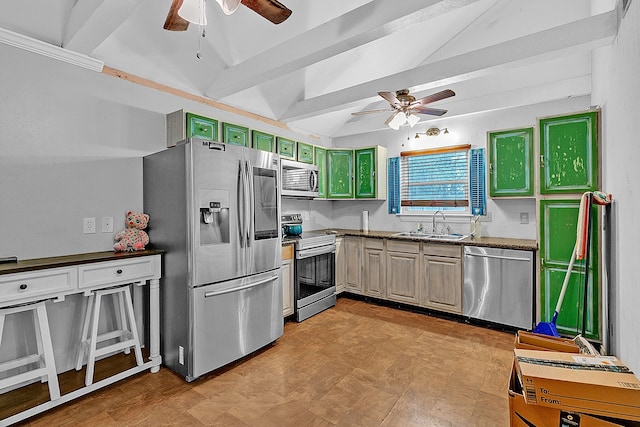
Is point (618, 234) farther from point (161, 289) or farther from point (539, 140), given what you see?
point (161, 289)

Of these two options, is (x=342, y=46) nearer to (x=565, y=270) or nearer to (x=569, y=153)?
(x=569, y=153)

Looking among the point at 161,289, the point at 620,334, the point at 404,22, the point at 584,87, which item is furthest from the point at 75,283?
the point at 584,87

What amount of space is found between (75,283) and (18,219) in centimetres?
68

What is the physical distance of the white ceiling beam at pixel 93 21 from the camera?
1983mm

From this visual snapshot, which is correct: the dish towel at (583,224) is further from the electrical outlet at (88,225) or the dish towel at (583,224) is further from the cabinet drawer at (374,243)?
the electrical outlet at (88,225)

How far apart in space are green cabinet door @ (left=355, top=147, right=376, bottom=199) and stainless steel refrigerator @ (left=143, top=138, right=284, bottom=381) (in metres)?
2.16

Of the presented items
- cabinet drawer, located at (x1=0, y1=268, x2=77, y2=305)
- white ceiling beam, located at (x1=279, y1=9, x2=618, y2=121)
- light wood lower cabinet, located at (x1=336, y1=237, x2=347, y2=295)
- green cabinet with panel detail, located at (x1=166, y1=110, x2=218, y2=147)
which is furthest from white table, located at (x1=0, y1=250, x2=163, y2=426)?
white ceiling beam, located at (x1=279, y1=9, x2=618, y2=121)

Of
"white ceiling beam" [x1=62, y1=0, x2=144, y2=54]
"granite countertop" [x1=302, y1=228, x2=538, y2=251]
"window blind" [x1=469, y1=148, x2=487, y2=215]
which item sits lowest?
"granite countertop" [x1=302, y1=228, x2=538, y2=251]

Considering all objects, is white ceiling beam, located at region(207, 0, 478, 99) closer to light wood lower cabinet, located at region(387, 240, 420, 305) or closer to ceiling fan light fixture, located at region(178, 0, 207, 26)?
ceiling fan light fixture, located at region(178, 0, 207, 26)

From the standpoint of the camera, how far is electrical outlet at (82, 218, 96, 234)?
2.56m

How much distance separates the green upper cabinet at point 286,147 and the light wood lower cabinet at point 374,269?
157 centimetres

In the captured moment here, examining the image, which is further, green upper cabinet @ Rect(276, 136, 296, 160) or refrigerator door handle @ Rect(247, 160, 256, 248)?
green upper cabinet @ Rect(276, 136, 296, 160)

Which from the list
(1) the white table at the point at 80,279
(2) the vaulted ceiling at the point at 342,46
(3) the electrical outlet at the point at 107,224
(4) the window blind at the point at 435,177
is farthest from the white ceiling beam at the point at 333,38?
(4) the window blind at the point at 435,177

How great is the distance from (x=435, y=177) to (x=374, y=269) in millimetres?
1628
